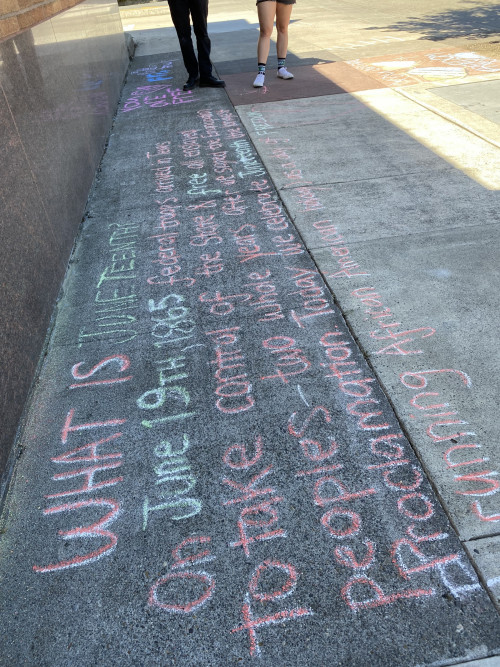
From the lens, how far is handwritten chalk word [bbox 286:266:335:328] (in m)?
3.39

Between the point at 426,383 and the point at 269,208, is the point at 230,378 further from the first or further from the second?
the point at 269,208

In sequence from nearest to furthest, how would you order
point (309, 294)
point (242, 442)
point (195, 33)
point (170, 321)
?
point (242, 442) < point (170, 321) < point (309, 294) < point (195, 33)

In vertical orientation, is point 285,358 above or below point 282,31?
below

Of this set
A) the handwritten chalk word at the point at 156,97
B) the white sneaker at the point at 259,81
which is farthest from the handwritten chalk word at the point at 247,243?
the white sneaker at the point at 259,81

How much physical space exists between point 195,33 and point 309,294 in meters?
6.30

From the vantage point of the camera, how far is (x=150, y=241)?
4.37 metres

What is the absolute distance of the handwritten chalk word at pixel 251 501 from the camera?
2170mm

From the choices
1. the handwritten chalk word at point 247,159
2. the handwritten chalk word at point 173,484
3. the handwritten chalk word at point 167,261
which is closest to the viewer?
the handwritten chalk word at point 173,484

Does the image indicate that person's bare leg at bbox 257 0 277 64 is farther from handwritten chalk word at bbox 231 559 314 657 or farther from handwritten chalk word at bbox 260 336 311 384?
handwritten chalk word at bbox 231 559 314 657

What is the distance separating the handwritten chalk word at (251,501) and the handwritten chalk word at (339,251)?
5.22ft

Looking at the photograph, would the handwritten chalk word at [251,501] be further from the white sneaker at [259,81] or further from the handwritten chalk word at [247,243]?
the white sneaker at [259,81]

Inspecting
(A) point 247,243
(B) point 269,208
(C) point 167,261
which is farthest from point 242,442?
(B) point 269,208

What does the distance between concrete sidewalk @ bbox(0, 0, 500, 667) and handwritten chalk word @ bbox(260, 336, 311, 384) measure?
0.01 meters

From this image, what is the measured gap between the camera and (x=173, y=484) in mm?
2408
